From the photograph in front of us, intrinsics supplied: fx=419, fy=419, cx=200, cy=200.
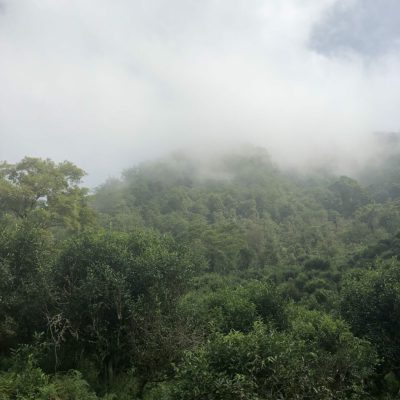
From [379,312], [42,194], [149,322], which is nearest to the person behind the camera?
[149,322]

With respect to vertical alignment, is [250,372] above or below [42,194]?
below

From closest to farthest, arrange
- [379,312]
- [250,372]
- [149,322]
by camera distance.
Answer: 1. [250,372]
2. [149,322]
3. [379,312]

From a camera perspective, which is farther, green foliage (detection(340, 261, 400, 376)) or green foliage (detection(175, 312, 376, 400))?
green foliage (detection(340, 261, 400, 376))

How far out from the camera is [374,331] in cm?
2103

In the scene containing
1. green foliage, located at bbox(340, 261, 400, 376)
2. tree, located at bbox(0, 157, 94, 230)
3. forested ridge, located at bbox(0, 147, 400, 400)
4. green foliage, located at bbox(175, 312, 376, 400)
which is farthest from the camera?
tree, located at bbox(0, 157, 94, 230)

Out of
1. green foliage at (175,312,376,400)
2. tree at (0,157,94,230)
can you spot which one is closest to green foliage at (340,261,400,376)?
green foliage at (175,312,376,400)

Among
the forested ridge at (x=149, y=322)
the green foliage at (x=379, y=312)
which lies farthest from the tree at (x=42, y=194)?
the green foliage at (x=379, y=312)

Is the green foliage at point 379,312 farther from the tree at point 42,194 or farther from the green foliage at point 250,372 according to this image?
the tree at point 42,194

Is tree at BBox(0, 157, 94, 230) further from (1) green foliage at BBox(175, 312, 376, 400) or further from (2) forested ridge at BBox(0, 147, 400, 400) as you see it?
(1) green foliage at BBox(175, 312, 376, 400)

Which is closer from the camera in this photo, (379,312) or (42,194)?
(379,312)

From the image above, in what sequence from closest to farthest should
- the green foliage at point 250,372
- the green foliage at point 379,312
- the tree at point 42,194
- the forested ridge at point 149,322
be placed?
1. the green foliage at point 250,372
2. the forested ridge at point 149,322
3. the green foliage at point 379,312
4. the tree at point 42,194

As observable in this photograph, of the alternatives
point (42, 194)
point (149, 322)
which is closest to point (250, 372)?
point (149, 322)

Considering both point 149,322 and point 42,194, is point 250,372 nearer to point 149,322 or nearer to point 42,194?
→ point 149,322

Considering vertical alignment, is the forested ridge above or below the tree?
below
